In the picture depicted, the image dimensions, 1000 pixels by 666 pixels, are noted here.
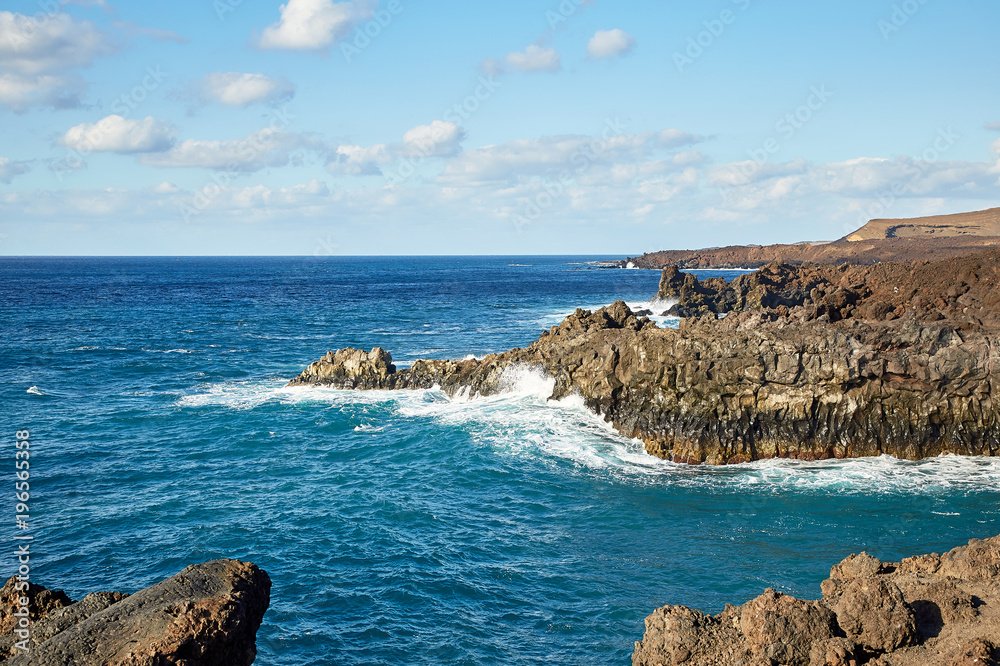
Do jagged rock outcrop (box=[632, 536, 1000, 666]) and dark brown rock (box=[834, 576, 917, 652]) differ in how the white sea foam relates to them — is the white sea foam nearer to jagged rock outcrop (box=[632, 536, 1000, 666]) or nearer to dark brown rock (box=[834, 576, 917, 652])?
jagged rock outcrop (box=[632, 536, 1000, 666])

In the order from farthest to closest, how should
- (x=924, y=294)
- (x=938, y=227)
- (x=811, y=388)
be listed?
(x=938, y=227)
(x=924, y=294)
(x=811, y=388)

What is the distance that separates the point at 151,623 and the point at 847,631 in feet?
30.6

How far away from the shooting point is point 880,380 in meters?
24.3

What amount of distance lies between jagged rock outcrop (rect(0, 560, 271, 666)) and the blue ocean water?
530cm

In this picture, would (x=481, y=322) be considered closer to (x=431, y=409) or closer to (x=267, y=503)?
(x=431, y=409)

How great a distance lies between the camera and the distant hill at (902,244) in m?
111

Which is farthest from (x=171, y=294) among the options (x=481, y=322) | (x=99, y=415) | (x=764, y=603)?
(x=764, y=603)

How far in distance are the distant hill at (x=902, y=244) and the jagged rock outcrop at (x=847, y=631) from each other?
10730 centimetres

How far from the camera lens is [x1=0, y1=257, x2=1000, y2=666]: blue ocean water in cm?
1494

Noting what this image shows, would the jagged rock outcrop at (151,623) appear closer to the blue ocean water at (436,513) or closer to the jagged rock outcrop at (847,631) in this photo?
the blue ocean water at (436,513)

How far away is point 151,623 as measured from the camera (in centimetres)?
801

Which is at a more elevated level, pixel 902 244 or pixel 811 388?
pixel 902 244

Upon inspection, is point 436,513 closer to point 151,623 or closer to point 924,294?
point 151,623

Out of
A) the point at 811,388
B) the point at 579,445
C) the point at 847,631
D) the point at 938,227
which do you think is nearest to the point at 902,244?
the point at 938,227
